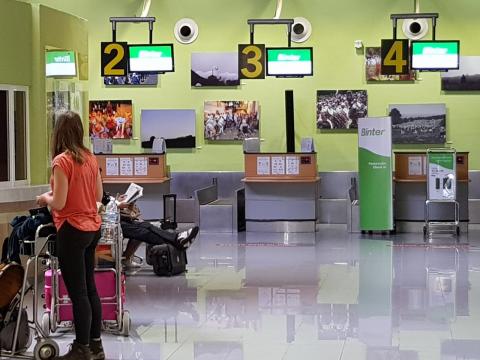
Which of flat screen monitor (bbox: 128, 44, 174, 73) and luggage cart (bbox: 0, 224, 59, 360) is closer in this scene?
luggage cart (bbox: 0, 224, 59, 360)

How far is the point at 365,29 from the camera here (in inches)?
733

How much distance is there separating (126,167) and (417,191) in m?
4.97

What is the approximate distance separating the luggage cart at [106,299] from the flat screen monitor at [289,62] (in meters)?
9.37

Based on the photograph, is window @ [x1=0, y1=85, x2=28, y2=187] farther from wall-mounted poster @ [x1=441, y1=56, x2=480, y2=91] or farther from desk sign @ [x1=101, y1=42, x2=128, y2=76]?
wall-mounted poster @ [x1=441, y1=56, x2=480, y2=91]

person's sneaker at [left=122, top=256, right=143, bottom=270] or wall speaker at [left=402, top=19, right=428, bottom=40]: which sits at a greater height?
wall speaker at [left=402, top=19, right=428, bottom=40]

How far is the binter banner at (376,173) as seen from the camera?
15.6 metres

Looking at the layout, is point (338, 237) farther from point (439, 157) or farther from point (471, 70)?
point (471, 70)

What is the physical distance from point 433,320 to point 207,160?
36.9ft

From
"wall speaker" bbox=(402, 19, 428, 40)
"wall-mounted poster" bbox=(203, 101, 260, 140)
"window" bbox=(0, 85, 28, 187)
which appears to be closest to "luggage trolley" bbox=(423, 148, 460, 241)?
"wall speaker" bbox=(402, 19, 428, 40)

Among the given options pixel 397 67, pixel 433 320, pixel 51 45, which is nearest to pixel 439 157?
pixel 397 67

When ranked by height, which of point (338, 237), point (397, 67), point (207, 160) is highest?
point (397, 67)

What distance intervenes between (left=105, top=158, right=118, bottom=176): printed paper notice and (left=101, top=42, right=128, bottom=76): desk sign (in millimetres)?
1660

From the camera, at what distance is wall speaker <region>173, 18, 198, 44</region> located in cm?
1881

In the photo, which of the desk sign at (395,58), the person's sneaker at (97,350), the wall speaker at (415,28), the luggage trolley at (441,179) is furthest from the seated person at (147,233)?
the wall speaker at (415,28)
